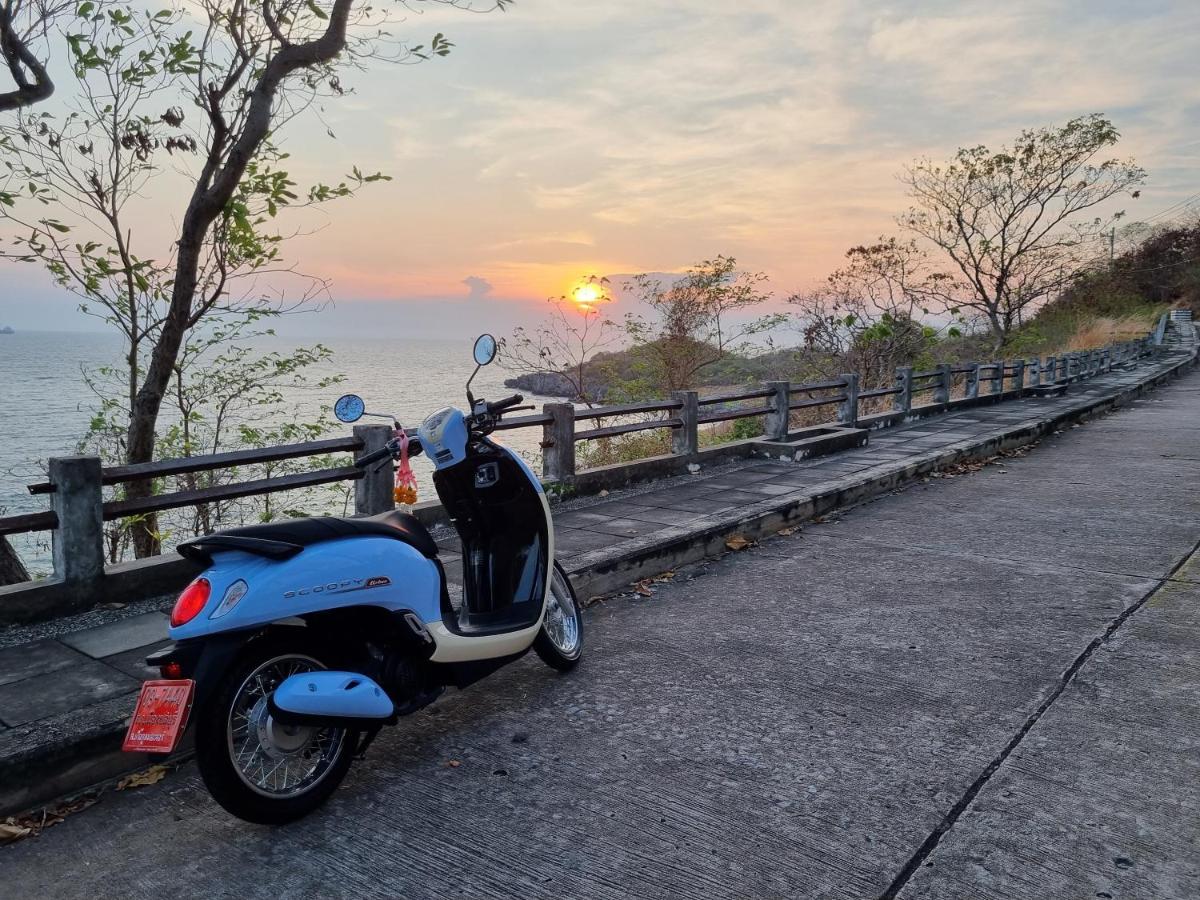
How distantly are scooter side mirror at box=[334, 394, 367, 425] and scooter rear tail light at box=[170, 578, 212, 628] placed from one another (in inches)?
33.1

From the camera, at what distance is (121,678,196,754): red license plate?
247 centimetres

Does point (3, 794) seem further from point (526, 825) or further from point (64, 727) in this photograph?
point (526, 825)

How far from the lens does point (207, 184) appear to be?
7.40 m

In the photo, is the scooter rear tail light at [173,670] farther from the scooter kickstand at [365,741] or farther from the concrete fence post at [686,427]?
the concrete fence post at [686,427]

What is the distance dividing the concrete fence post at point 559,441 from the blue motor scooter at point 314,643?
12.8 feet

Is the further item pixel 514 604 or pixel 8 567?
pixel 8 567

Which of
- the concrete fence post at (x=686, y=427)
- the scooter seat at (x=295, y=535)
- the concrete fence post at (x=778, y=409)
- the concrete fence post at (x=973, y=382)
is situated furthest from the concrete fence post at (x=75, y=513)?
the concrete fence post at (x=973, y=382)

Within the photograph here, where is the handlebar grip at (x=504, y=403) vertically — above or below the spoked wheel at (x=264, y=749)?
above

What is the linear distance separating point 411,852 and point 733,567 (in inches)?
147

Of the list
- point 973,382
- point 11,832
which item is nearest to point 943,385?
point 973,382

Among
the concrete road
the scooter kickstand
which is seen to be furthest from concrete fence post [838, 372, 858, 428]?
the scooter kickstand

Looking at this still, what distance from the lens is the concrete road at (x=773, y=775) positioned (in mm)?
2451

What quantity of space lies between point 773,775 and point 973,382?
16.0 meters

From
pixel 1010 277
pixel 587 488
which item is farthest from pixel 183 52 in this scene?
pixel 1010 277
